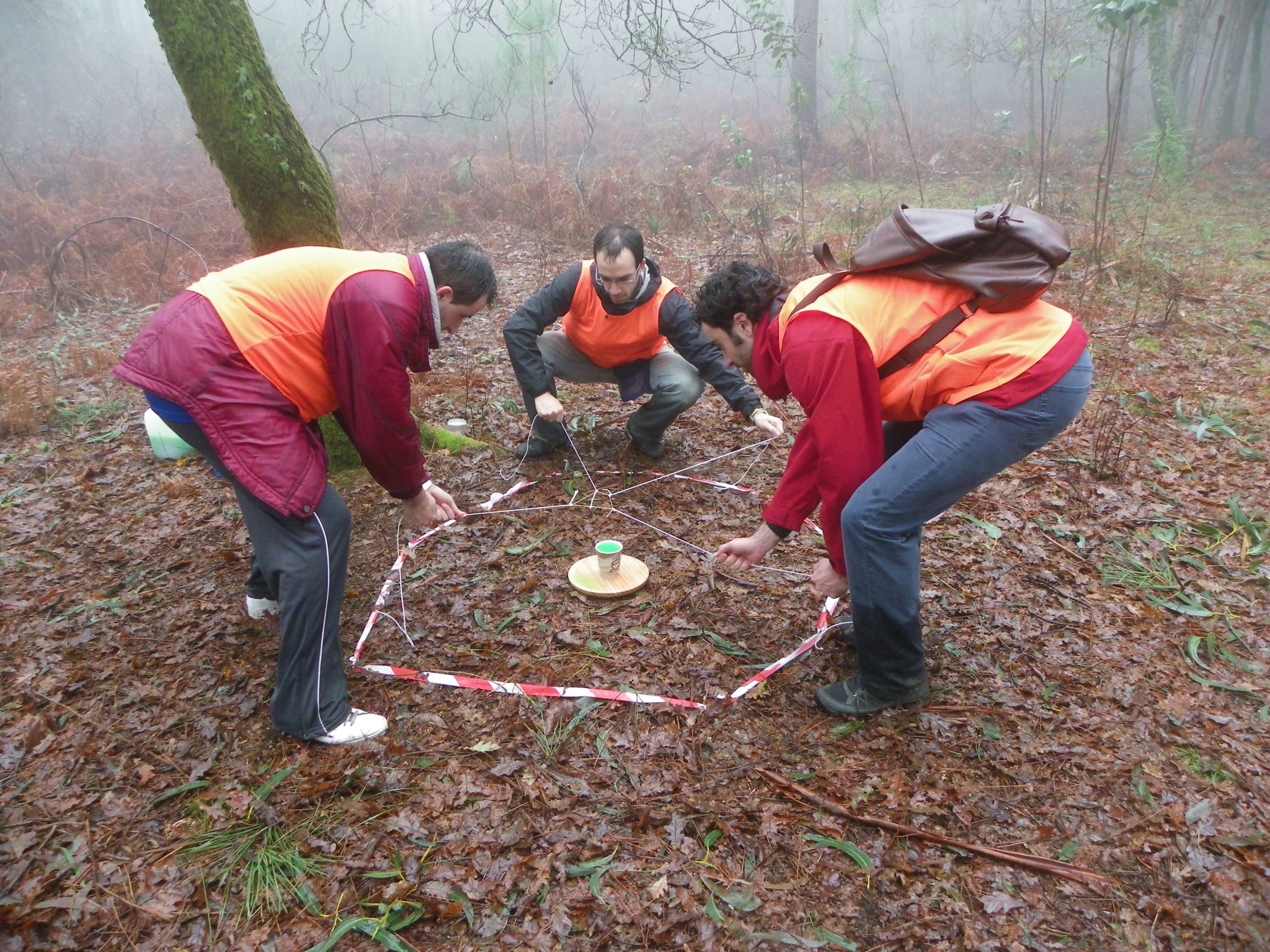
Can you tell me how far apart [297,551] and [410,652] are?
36.0 inches

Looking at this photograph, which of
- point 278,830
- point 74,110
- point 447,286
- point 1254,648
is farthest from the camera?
point 74,110

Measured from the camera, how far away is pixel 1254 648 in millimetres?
3109

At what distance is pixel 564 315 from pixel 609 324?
11.7 inches

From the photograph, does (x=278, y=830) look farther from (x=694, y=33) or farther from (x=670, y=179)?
(x=670, y=179)

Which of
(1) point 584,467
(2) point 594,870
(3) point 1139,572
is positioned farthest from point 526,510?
(3) point 1139,572

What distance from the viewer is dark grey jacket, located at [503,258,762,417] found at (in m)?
4.44

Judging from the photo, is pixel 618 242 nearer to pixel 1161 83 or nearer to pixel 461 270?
pixel 461 270

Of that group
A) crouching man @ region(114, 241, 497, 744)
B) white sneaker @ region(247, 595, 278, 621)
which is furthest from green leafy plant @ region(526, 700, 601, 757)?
white sneaker @ region(247, 595, 278, 621)

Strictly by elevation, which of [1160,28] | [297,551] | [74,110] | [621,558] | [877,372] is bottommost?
[621,558]

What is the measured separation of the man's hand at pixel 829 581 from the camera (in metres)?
2.85

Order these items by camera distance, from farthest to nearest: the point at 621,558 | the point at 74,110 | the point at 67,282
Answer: the point at 74,110
the point at 67,282
the point at 621,558

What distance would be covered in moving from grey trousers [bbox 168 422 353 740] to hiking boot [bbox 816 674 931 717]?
187 cm

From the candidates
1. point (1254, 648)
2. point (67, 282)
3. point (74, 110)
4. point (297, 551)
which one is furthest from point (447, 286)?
point (74, 110)

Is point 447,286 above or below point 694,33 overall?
below
